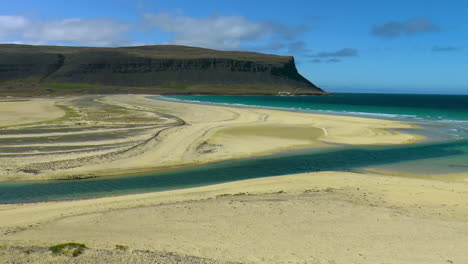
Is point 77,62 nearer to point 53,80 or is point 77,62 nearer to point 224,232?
point 53,80

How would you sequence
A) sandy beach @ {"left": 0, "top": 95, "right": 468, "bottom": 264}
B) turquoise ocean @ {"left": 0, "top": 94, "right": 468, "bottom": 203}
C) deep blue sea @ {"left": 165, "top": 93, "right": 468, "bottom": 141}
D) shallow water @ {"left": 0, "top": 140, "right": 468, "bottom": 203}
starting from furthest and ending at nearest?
deep blue sea @ {"left": 165, "top": 93, "right": 468, "bottom": 141}
turquoise ocean @ {"left": 0, "top": 94, "right": 468, "bottom": 203}
shallow water @ {"left": 0, "top": 140, "right": 468, "bottom": 203}
sandy beach @ {"left": 0, "top": 95, "right": 468, "bottom": 264}

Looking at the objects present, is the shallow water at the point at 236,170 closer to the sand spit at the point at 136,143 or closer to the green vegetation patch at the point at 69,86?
the sand spit at the point at 136,143

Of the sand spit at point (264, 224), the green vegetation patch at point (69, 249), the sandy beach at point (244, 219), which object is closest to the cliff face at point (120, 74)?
the sandy beach at point (244, 219)

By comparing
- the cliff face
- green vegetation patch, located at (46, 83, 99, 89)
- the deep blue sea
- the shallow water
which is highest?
the cliff face

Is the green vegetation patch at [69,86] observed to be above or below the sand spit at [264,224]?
above

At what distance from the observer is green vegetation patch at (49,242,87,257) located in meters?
7.79

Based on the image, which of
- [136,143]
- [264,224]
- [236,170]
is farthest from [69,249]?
[136,143]

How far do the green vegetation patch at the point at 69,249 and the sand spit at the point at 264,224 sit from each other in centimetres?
18

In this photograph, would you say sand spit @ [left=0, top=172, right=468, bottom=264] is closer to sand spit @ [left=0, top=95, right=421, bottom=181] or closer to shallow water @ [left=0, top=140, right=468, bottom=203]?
shallow water @ [left=0, top=140, right=468, bottom=203]

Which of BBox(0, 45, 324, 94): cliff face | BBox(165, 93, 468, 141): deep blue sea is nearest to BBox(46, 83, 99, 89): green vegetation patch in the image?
BBox(0, 45, 324, 94): cliff face

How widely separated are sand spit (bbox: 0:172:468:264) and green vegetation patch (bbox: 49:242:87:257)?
0.18 m

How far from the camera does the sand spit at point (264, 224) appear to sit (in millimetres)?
8391

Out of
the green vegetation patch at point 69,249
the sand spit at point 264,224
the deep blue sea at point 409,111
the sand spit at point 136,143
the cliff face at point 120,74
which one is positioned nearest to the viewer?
the green vegetation patch at point 69,249

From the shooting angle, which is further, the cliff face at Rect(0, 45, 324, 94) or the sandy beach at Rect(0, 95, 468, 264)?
the cliff face at Rect(0, 45, 324, 94)
